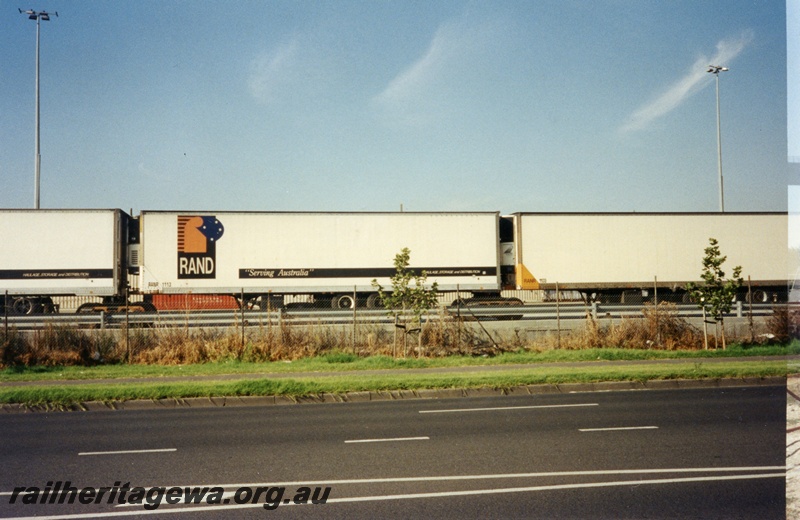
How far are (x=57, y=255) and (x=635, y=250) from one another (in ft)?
77.0

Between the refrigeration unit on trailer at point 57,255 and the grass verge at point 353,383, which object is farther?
the refrigeration unit on trailer at point 57,255

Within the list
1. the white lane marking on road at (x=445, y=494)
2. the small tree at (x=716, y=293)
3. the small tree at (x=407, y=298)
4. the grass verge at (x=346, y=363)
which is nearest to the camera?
the white lane marking on road at (x=445, y=494)

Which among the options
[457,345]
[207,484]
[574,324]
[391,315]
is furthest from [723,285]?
[207,484]

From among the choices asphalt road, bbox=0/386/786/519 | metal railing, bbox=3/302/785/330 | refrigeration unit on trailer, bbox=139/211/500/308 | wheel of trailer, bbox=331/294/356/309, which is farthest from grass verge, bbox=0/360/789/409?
wheel of trailer, bbox=331/294/356/309

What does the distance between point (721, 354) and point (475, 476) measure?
1244cm

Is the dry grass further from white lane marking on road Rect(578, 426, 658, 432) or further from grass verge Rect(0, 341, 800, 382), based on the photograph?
white lane marking on road Rect(578, 426, 658, 432)

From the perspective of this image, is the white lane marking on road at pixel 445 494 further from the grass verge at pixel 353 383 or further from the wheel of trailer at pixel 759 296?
the wheel of trailer at pixel 759 296

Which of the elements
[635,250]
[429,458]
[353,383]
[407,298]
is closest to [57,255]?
[407,298]

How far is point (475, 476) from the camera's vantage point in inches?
247

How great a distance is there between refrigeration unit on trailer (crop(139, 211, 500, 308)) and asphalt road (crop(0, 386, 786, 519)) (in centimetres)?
1563

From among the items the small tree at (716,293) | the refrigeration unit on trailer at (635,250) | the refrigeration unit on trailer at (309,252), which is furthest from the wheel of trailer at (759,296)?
the small tree at (716,293)

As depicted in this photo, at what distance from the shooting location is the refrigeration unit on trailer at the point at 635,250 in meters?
27.8

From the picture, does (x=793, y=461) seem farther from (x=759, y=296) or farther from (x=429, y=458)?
(x=759, y=296)

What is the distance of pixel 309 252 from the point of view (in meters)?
26.8
